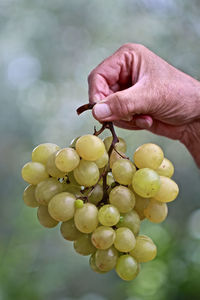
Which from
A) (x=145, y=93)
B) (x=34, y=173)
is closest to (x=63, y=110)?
(x=145, y=93)

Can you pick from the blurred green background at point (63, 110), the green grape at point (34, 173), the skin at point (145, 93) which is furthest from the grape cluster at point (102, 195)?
the blurred green background at point (63, 110)

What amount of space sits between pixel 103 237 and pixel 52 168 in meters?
0.15

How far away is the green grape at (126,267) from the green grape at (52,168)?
0.61 ft

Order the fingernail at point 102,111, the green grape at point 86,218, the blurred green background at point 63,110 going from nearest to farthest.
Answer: the green grape at point 86,218 < the fingernail at point 102,111 < the blurred green background at point 63,110

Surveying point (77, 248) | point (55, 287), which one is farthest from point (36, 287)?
point (77, 248)

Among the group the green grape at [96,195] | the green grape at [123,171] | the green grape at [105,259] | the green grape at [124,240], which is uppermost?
the green grape at [123,171]

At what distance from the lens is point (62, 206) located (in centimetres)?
62

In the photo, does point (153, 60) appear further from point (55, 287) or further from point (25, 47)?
point (25, 47)

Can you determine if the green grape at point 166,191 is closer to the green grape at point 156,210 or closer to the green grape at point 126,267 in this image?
the green grape at point 156,210

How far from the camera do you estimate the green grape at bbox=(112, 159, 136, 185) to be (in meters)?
0.65

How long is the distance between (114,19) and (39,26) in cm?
49

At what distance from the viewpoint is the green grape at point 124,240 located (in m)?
0.64

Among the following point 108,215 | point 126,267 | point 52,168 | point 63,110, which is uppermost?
point 63,110

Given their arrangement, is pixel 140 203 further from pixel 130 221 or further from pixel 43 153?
pixel 43 153
